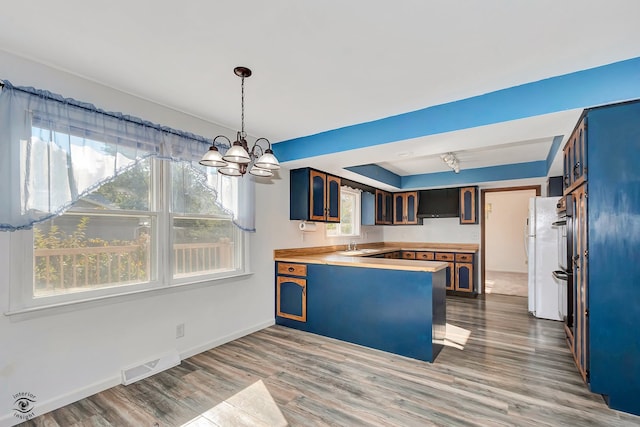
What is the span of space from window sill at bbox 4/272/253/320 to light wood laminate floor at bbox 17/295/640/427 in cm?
70

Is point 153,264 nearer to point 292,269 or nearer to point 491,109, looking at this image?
point 292,269

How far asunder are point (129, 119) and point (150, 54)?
2.47 feet

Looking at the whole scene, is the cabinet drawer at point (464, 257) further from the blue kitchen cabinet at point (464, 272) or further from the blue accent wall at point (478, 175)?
the blue accent wall at point (478, 175)

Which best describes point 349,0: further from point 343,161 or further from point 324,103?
point 343,161

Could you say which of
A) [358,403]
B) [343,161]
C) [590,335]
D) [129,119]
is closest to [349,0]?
[129,119]

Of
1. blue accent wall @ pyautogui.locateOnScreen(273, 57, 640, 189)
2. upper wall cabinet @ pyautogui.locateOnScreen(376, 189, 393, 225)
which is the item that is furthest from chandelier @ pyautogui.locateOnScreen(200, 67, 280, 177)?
upper wall cabinet @ pyautogui.locateOnScreen(376, 189, 393, 225)

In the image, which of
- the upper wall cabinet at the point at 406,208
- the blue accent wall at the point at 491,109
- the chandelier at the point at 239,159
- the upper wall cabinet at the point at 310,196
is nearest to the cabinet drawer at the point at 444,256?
the upper wall cabinet at the point at 406,208

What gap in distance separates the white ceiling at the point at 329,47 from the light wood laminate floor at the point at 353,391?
85.1 inches

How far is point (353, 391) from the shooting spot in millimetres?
2459

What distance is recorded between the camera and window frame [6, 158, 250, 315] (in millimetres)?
2045

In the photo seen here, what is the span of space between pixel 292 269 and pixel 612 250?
3.12 m

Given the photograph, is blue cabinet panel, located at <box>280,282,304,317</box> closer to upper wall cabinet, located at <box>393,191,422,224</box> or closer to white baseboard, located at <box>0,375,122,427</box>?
white baseboard, located at <box>0,375,122,427</box>

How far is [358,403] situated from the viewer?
7.53ft

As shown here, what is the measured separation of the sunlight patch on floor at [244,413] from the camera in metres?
2.06
